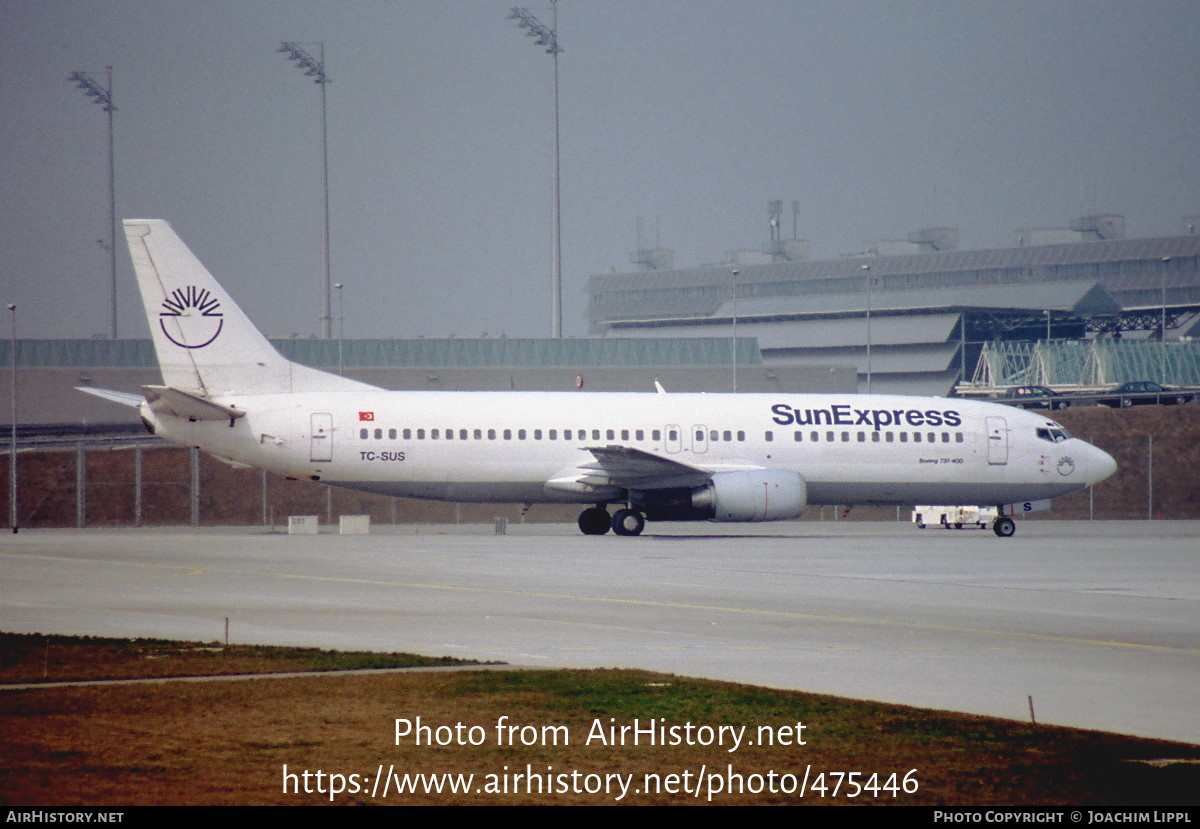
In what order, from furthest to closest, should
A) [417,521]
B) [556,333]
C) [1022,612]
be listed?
[556,333]
[417,521]
[1022,612]

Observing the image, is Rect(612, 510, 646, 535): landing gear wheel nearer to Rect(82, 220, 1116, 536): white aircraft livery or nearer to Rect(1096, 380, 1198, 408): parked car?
Rect(82, 220, 1116, 536): white aircraft livery

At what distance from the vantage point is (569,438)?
41.5m

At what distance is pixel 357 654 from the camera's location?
16438mm

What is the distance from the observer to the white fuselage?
4028 cm

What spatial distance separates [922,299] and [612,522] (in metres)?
93.5

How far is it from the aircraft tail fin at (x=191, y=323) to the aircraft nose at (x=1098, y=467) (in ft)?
83.1

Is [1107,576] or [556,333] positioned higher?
[556,333]

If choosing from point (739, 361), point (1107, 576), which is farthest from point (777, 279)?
point (1107, 576)

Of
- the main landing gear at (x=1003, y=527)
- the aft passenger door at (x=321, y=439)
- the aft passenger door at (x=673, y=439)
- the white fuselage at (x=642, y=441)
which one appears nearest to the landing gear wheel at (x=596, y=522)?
the white fuselage at (x=642, y=441)

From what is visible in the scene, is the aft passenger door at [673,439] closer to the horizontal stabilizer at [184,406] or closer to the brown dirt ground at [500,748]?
the horizontal stabilizer at [184,406]

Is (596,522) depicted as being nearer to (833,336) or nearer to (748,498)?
(748,498)

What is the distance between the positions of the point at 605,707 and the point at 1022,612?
11023 millimetres

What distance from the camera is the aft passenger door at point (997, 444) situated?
144 feet

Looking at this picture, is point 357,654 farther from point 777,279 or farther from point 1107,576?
point 777,279
